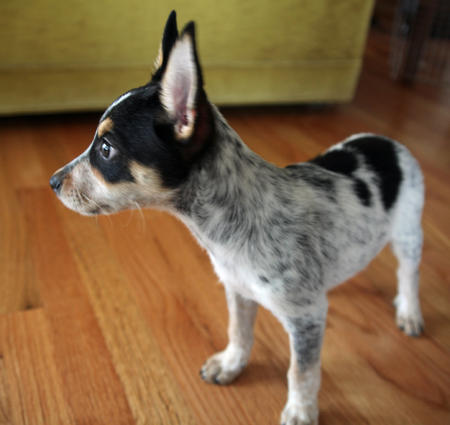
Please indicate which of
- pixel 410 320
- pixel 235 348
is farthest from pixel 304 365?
pixel 410 320

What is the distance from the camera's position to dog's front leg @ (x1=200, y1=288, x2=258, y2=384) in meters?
1.40

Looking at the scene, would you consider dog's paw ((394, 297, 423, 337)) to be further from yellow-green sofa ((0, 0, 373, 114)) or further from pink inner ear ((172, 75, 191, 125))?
yellow-green sofa ((0, 0, 373, 114))

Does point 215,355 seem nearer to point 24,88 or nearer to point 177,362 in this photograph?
point 177,362

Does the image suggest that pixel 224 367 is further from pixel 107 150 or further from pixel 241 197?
pixel 107 150

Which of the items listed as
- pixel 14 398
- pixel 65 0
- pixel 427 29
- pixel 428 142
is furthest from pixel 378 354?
pixel 427 29

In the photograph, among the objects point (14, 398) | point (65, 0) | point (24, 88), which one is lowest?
point (14, 398)

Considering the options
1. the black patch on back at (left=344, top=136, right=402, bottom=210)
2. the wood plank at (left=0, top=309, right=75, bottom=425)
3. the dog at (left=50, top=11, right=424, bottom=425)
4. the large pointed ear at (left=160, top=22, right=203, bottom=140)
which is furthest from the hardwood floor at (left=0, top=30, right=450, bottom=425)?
the large pointed ear at (left=160, top=22, right=203, bottom=140)

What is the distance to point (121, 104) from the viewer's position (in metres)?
1.05

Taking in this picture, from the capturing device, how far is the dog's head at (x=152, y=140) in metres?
0.92

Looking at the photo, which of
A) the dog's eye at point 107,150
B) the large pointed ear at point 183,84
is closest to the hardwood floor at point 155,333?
the dog's eye at point 107,150

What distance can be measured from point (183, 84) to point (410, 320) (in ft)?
4.04

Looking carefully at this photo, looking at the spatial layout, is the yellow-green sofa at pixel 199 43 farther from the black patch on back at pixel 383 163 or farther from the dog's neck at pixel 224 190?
the dog's neck at pixel 224 190

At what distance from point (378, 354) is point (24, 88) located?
2.40 meters

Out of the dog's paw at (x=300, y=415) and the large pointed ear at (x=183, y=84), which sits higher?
the large pointed ear at (x=183, y=84)
